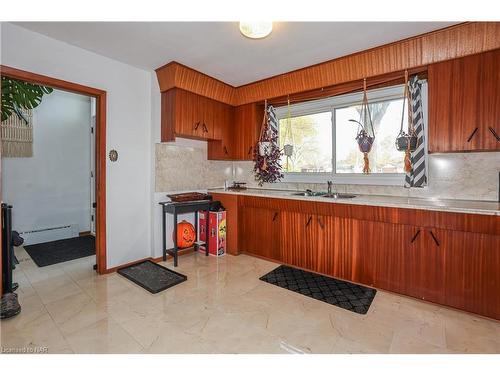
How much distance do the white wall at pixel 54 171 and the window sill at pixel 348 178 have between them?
12.7 ft

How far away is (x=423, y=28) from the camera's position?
2.33 m

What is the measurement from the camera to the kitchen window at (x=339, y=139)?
3072 millimetres

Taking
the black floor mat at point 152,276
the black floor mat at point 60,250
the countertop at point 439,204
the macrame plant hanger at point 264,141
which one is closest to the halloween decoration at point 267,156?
the macrame plant hanger at point 264,141

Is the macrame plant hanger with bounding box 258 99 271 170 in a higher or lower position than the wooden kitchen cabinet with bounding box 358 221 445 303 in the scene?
higher

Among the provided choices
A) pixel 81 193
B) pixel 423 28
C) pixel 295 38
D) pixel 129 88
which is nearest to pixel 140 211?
pixel 129 88

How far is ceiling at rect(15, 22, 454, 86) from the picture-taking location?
2301 mm

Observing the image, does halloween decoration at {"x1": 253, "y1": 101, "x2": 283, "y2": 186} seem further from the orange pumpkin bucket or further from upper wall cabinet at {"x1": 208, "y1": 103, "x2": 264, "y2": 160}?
the orange pumpkin bucket

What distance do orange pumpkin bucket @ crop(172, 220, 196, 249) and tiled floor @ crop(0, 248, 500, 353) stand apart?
940mm

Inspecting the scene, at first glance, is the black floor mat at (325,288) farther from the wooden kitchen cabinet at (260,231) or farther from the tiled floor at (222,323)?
the wooden kitchen cabinet at (260,231)

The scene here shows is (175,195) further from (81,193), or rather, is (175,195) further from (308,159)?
(81,193)

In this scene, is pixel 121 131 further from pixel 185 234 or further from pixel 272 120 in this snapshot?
pixel 272 120

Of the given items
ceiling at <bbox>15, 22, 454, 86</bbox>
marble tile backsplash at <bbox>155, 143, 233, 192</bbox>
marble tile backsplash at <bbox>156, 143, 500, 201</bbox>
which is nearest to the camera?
ceiling at <bbox>15, 22, 454, 86</bbox>

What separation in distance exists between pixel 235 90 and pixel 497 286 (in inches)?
152

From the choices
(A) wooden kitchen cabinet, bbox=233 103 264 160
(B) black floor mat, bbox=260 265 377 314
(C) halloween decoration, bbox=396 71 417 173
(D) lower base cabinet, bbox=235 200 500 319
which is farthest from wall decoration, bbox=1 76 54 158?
(C) halloween decoration, bbox=396 71 417 173
